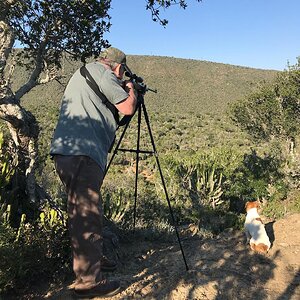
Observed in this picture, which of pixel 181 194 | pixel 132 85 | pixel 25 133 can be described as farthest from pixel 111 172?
pixel 132 85

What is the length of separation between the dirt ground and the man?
17.7 inches

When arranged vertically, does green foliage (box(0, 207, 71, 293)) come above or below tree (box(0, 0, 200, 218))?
below

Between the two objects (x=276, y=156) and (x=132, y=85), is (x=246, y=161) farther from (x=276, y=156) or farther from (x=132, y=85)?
(x=132, y=85)

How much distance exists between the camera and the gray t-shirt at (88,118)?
10.5 ft

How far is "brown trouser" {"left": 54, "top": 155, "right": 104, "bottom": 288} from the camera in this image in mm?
3186

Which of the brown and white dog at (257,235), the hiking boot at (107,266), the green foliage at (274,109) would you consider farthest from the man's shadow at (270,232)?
the green foliage at (274,109)

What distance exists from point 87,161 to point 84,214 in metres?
0.47

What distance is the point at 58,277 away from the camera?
3.89m

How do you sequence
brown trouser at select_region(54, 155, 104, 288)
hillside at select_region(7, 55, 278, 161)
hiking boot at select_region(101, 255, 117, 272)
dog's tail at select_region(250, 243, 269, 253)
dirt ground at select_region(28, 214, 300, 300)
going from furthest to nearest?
hillside at select_region(7, 55, 278, 161) → dog's tail at select_region(250, 243, 269, 253) → hiking boot at select_region(101, 255, 117, 272) → dirt ground at select_region(28, 214, 300, 300) → brown trouser at select_region(54, 155, 104, 288)

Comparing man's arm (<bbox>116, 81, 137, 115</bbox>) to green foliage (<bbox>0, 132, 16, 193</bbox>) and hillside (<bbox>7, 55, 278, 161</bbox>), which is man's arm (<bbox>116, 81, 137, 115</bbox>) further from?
hillside (<bbox>7, 55, 278, 161</bbox>)

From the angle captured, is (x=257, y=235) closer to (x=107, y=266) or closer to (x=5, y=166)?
(x=107, y=266)

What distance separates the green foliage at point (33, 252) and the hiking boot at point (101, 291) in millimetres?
628

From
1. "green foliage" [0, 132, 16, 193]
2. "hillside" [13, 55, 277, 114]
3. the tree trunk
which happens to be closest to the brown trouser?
"green foliage" [0, 132, 16, 193]

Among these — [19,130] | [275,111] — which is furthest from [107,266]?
[275,111]
